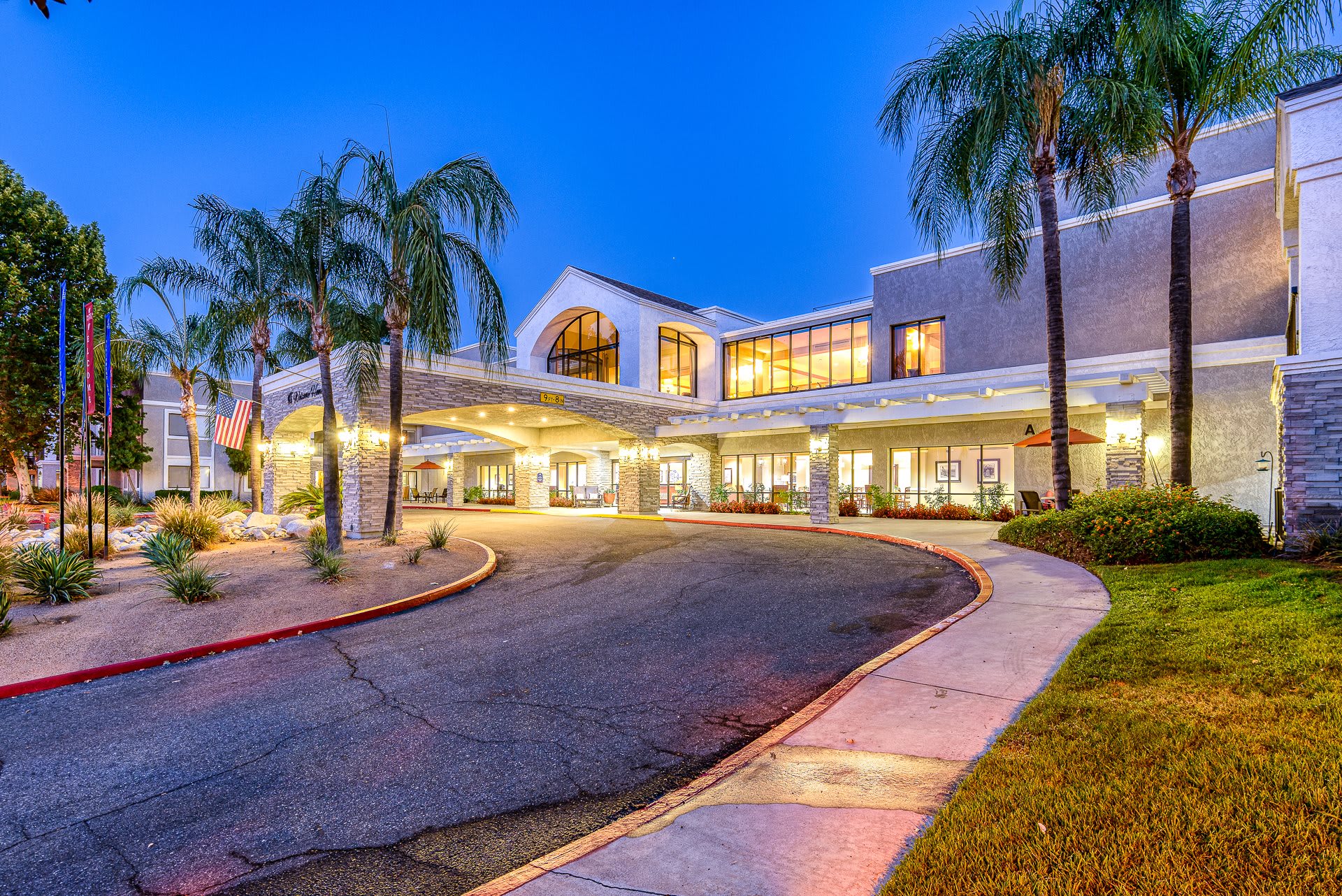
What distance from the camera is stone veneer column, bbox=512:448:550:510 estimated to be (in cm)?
3262

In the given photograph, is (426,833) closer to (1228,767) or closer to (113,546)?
(1228,767)

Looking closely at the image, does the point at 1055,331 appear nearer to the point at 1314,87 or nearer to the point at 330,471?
the point at 1314,87

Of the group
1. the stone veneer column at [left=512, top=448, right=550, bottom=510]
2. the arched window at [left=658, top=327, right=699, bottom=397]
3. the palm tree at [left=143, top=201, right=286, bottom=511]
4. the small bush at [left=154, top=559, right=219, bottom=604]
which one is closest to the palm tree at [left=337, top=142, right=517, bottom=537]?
the palm tree at [left=143, top=201, right=286, bottom=511]

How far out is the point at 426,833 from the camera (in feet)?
11.2

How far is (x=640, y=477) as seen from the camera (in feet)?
86.4

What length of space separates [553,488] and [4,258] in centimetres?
2368

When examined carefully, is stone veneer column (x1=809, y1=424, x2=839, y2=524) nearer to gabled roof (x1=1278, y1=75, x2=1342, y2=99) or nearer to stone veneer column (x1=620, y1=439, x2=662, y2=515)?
stone veneer column (x1=620, y1=439, x2=662, y2=515)

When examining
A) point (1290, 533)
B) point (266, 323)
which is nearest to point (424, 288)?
point (266, 323)

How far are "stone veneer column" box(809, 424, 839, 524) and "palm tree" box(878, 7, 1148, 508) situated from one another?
26.6 feet

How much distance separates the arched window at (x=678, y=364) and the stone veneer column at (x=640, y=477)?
17.2 feet

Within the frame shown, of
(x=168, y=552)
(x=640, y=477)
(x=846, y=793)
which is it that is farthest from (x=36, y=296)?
(x=846, y=793)

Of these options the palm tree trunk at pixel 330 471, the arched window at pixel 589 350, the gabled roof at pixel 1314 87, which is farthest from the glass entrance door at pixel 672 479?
the gabled roof at pixel 1314 87

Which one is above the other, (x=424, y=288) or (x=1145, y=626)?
(x=424, y=288)

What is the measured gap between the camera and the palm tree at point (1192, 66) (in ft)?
33.0
